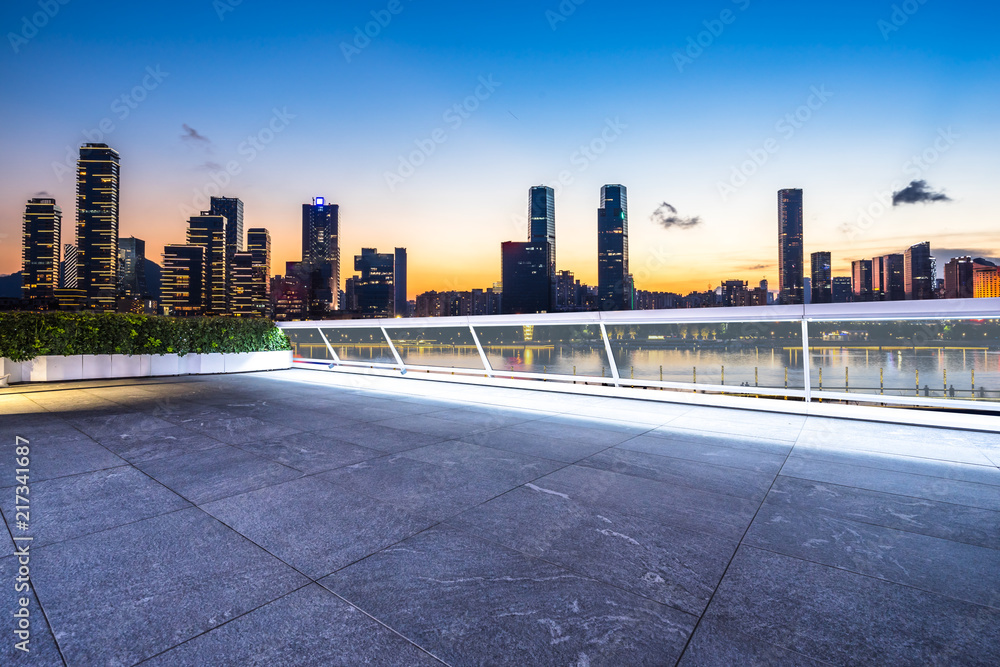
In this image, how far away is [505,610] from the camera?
222cm

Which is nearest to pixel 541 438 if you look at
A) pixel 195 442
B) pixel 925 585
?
pixel 925 585

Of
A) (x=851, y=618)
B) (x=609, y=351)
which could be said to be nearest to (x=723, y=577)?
(x=851, y=618)

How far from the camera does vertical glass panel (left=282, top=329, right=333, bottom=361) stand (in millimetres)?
17475

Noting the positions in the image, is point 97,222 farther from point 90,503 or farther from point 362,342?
point 90,503

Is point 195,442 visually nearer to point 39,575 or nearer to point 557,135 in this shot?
point 39,575

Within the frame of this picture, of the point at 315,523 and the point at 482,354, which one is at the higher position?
the point at 482,354

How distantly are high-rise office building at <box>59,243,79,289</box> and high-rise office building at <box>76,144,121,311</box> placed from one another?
2092 millimetres

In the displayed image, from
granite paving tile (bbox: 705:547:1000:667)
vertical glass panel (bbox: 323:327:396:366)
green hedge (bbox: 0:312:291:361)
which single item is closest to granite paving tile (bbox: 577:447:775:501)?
granite paving tile (bbox: 705:547:1000:667)

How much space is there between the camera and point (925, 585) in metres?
2.52

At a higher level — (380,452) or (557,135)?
(557,135)

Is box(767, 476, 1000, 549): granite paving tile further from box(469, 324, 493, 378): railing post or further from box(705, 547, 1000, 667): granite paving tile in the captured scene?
box(469, 324, 493, 378): railing post

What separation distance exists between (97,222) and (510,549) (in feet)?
762

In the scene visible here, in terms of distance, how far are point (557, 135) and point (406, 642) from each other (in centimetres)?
2243

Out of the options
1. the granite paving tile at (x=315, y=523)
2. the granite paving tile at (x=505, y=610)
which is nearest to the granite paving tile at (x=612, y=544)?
the granite paving tile at (x=505, y=610)
